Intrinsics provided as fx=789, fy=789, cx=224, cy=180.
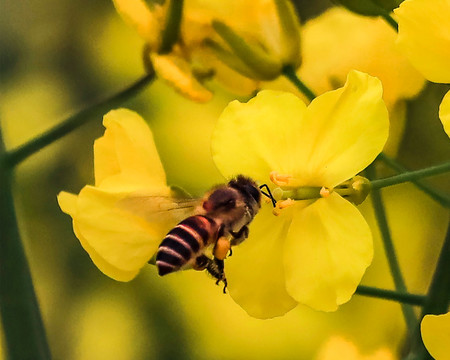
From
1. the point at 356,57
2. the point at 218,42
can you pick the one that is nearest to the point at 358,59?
the point at 356,57

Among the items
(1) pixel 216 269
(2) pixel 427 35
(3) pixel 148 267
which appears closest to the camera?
(2) pixel 427 35

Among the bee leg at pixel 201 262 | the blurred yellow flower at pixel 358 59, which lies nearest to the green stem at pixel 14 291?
the bee leg at pixel 201 262

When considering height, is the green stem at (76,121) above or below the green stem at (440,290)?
above

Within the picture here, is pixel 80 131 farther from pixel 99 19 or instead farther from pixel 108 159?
pixel 108 159

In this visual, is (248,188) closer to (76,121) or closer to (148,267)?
(76,121)

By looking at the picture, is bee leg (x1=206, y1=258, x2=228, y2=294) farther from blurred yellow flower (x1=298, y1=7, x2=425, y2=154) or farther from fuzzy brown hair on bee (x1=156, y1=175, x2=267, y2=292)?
blurred yellow flower (x1=298, y1=7, x2=425, y2=154)

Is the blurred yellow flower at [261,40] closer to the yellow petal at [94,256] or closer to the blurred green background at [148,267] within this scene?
the yellow petal at [94,256]
